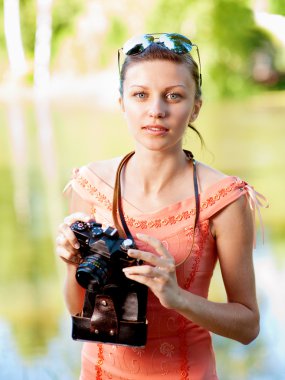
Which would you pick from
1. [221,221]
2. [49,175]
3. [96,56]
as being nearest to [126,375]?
[221,221]

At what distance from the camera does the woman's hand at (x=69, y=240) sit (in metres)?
1.95

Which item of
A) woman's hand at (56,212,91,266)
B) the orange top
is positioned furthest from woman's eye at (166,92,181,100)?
woman's hand at (56,212,91,266)

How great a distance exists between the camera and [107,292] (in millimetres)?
1985

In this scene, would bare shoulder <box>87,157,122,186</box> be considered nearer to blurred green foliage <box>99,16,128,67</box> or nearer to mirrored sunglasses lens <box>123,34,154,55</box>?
mirrored sunglasses lens <box>123,34,154,55</box>

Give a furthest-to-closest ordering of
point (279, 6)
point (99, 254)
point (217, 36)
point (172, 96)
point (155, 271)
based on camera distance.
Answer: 1. point (217, 36)
2. point (279, 6)
3. point (172, 96)
4. point (99, 254)
5. point (155, 271)

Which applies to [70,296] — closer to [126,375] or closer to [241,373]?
[126,375]

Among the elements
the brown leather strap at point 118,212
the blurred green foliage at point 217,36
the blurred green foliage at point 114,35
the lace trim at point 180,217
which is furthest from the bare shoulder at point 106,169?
the blurred green foliage at point 114,35

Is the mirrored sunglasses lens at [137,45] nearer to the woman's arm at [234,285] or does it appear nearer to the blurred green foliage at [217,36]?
the woman's arm at [234,285]

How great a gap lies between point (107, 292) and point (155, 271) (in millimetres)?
219

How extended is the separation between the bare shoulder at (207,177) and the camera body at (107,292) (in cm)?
27

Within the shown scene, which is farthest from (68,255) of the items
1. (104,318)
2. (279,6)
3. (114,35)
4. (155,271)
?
(114,35)

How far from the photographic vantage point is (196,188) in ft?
6.84

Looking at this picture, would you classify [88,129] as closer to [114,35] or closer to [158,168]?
[114,35]

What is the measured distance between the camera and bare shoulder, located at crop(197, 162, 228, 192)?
2.09 meters
